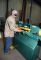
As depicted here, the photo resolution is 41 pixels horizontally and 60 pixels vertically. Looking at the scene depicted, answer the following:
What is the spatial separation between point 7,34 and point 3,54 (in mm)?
449

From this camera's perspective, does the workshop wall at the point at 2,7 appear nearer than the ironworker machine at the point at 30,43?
No

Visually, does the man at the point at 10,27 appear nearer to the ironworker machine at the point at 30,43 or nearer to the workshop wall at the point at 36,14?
the ironworker machine at the point at 30,43

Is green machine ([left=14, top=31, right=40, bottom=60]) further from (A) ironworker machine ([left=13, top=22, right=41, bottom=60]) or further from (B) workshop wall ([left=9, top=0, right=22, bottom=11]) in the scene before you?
(B) workshop wall ([left=9, top=0, right=22, bottom=11])

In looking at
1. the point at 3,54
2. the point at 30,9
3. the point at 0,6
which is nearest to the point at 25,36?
the point at 3,54

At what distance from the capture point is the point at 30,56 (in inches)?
107

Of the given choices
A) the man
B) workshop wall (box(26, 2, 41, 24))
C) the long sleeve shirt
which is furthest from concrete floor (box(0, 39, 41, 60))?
workshop wall (box(26, 2, 41, 24))

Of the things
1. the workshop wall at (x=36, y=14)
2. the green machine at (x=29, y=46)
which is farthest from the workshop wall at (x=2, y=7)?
the green machine at (x=29, y=46)

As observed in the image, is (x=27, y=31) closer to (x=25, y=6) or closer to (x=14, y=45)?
(x=14, y=45)

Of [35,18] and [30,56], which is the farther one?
[35,18]

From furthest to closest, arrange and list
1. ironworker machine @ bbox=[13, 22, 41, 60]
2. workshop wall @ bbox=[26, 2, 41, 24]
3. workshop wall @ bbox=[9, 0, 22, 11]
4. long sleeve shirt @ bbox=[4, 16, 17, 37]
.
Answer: workshop wall @ bbox=[9, 0, 22, 11], workshop wall @ bbox=[26, 2, 41, 24], long sleeve shirt @ bbox=[4, 16, 17, 37], ironworker machine @ bbox=[13, 22, 41, 60]

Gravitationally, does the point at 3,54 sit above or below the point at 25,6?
below

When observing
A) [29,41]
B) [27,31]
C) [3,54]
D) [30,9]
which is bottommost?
[3,54]

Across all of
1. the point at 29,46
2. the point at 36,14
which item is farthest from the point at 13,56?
the point at 36,14

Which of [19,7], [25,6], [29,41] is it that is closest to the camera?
[29,41]
